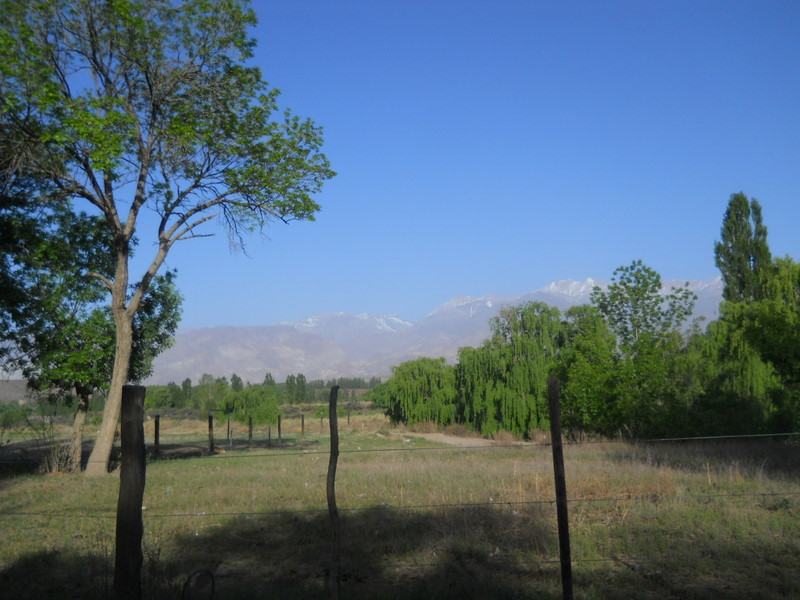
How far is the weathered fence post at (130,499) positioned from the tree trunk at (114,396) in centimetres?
1244

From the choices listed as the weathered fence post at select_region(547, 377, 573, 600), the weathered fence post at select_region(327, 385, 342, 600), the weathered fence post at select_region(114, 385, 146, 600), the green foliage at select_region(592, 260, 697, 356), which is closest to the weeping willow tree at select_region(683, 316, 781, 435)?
the green foliage at select_region(592, 260, 697, 356)

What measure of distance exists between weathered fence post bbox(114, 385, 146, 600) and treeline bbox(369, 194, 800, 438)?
15056 mm

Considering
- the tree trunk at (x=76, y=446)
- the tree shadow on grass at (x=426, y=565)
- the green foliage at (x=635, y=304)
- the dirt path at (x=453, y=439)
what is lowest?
the dirt path at (x=453, y=439)

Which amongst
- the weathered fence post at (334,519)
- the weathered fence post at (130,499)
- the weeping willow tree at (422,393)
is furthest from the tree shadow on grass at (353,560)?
the weeping willow tree at (422,393)

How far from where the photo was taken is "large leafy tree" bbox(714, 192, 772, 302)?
45688 mm

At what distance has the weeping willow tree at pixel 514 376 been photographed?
125 ft

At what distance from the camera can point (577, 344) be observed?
24.6 meters

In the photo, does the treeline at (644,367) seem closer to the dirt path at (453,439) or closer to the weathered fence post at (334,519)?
the dirt path at (453,439)

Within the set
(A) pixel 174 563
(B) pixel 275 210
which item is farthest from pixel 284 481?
(B) pixel 275 210

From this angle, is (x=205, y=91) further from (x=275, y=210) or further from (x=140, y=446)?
(x=140, y=446)

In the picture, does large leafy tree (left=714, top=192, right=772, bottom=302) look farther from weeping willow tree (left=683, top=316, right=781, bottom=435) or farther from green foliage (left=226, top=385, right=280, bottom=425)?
green foliage (left=226, top=385, right=280, bottom=425)

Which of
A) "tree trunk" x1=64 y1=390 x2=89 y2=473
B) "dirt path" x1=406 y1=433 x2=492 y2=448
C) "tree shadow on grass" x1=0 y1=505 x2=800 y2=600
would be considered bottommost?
Answer: "dirt path" x1=406 y1=433 x2=492 y2=448

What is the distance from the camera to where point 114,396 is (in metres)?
17.2

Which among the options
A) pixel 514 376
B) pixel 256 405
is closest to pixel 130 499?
pixel 514 376
